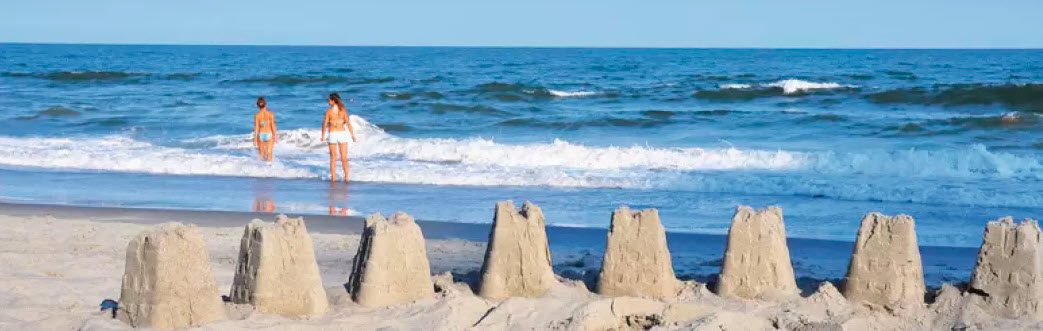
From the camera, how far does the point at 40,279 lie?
19.8ft

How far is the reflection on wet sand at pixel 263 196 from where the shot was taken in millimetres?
10609

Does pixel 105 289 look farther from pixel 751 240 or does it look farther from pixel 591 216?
pixel 591 216

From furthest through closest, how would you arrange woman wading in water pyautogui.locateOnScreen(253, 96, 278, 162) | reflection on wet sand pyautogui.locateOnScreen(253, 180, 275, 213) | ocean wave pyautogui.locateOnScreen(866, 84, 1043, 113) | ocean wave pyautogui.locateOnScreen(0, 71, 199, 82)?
ocean wave pyautogui.locateOnScreen(0, 71, 199, 82)
ocean wave pyautogui.locateOnScreen(866, 84, 1043, 113)
woman wading in water pyautogui.locateOnScreen(253, 96, 278, 162)
reflection on wet sand pyautogui.locateOnScreen(253, 180, 275, 213)

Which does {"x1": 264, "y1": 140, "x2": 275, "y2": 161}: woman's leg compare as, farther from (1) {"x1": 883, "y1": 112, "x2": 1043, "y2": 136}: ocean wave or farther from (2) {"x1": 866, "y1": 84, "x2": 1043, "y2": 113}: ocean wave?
(2) {"x1": 866, "y1": 84, "x2": 1043, "y2": 113}: ocean wave

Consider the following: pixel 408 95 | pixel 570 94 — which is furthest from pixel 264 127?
pixel 570 94

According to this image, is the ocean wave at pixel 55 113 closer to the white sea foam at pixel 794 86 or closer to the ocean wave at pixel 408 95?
the ocean wave at pixel 408 95

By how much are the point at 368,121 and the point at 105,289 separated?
16773 millimetres

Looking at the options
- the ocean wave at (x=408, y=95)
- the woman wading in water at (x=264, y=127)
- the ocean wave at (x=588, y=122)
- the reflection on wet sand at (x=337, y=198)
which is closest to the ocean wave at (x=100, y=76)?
the ocean wave at (x=408, y=95)

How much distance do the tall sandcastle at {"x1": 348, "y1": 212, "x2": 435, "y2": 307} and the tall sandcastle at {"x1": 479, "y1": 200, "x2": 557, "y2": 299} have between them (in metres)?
0.35

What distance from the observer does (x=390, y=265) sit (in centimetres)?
528

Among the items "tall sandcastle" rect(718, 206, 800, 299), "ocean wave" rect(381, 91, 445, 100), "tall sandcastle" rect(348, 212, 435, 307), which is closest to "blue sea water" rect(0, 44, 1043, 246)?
"ocean wave" rect(381, 91, 445, 100)

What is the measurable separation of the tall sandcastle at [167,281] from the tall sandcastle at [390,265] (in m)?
0.74

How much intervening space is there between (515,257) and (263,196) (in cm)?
672

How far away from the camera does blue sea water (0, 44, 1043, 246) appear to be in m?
11.1
